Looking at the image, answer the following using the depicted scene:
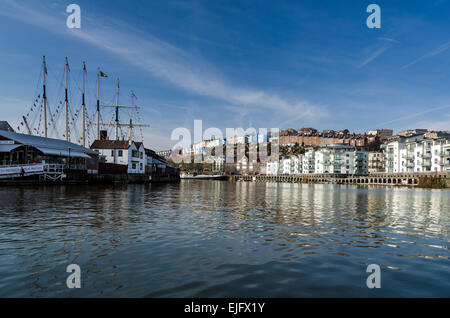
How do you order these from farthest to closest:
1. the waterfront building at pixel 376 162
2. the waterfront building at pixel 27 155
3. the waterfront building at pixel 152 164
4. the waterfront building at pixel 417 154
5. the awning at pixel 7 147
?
the waterfront building at pixel 376 162 < the waterfront building at pixel 417 154 < the waterfront building at pixel 152 164 < the awning at pixel 7 147 < the waterfront building at pixel 27 155

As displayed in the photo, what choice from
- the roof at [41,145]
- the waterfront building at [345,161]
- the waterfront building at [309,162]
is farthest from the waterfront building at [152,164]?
the waterfront building at [309,162]

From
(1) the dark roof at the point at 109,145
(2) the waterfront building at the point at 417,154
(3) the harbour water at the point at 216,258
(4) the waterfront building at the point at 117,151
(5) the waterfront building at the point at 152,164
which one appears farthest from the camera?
(2) the waterfront building at the point at 417,154

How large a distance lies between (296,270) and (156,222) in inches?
401

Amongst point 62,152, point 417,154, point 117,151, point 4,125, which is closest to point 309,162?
point 417,154

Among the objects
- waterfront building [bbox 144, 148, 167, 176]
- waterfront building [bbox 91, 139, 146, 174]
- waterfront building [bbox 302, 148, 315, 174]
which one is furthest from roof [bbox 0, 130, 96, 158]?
waterfront building [bbox 302, 148, 315, 174]

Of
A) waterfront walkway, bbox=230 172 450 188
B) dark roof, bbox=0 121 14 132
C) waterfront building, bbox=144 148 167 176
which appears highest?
dark roof, bbox=0 121 14 132

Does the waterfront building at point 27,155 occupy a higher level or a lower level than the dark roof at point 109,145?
lower

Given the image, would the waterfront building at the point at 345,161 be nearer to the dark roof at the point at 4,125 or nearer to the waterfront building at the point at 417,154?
the waterfront building at the point at 417,154

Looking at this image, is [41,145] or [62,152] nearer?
[41,145]

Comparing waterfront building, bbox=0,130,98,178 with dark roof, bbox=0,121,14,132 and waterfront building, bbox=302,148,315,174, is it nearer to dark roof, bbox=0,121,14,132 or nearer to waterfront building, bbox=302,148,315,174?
dark roof, bbox=0,121,14,132

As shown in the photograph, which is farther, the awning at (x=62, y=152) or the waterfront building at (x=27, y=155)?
the awning at (x=62, y=152)

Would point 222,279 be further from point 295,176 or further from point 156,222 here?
point 295,176

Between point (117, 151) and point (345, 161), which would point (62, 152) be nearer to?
point (117, 151)

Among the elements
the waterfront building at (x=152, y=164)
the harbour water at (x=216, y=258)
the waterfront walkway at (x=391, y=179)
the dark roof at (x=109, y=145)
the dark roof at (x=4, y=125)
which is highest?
the dark roof at (x=4, y=125)
